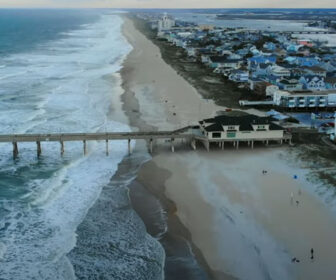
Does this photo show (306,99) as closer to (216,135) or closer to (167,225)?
(216,135)

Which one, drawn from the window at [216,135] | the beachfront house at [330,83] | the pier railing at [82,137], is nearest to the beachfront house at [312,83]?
the beachfront house at [330,83]

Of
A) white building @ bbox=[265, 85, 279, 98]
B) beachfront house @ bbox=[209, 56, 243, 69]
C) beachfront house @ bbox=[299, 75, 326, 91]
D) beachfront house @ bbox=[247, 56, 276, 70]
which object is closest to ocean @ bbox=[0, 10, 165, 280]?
white building @ bbox=[265, 85, 279, 98]

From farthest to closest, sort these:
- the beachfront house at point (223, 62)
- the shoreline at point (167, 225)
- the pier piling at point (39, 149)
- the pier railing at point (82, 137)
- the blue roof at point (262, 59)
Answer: the blue roof at point (262, 59), the beachfront house at point (223, 62), the pier piling at point (39, 149), the pier railing at point (82, 137), the shoreline at point (167, 225)

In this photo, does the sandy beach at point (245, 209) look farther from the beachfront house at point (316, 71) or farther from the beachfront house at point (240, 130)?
the beachfront house at point (316, 71)

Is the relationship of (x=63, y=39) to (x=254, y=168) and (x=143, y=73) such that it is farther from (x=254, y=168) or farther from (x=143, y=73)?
(x=254, y=168)

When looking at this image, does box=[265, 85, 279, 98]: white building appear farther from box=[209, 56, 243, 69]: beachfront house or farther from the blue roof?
the blue roof

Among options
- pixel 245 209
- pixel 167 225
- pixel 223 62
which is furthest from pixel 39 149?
pixel 223 62
